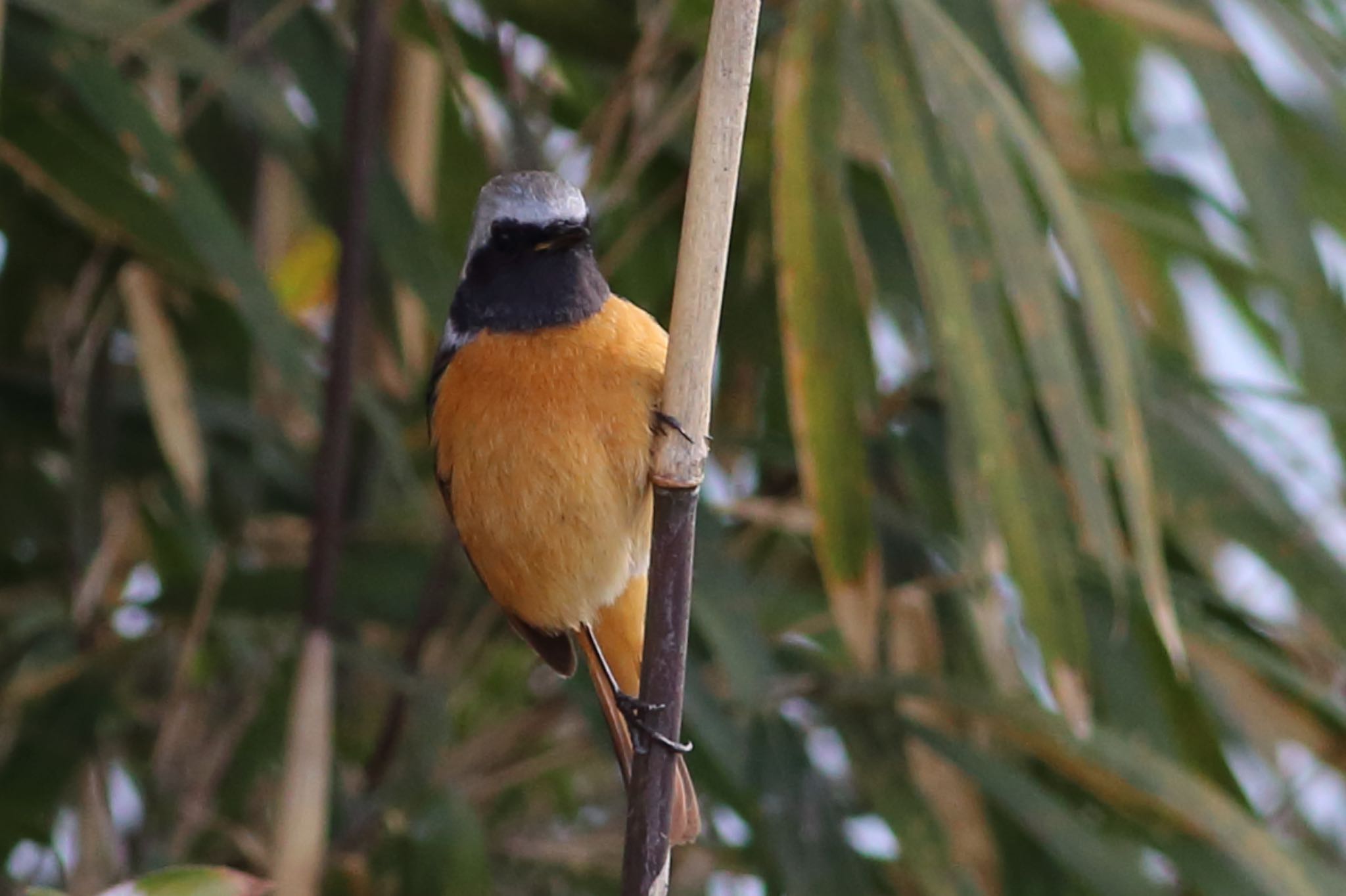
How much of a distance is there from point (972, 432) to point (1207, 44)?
603mm

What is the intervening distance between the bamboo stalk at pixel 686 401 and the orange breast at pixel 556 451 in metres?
0.35

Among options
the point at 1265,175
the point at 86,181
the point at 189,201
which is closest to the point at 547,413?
the point at 189,201

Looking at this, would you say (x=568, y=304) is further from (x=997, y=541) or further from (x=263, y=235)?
(x=263, y=235)

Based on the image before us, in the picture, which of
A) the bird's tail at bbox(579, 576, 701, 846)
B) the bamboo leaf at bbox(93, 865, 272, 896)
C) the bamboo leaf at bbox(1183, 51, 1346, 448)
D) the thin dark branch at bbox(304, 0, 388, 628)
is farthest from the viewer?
the bamboo leaf at bbox(1183, 51, 1346, 448)

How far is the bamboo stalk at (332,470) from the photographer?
81.7 inches

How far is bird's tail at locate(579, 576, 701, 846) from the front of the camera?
187 centimetres

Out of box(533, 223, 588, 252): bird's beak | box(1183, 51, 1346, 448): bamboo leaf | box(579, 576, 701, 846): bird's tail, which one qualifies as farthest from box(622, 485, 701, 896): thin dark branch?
box(1183, 51, 1346, 448): bamboo leaf

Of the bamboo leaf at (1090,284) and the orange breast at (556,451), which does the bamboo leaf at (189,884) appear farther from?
the bamboo leaf at (1090,284)

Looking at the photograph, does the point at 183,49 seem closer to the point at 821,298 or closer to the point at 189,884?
the point at 821,298

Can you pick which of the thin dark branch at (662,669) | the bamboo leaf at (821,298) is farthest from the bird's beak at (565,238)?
the thin dark branch at (662,669)

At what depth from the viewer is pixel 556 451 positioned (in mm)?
1666

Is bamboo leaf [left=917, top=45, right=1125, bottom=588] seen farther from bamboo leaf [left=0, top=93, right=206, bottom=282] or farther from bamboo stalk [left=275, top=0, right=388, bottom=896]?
bamboo leaf [left=0, top=93, right=206, bottom=282]

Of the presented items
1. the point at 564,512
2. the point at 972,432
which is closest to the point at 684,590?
the point at 564,512

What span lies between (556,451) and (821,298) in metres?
0.33
